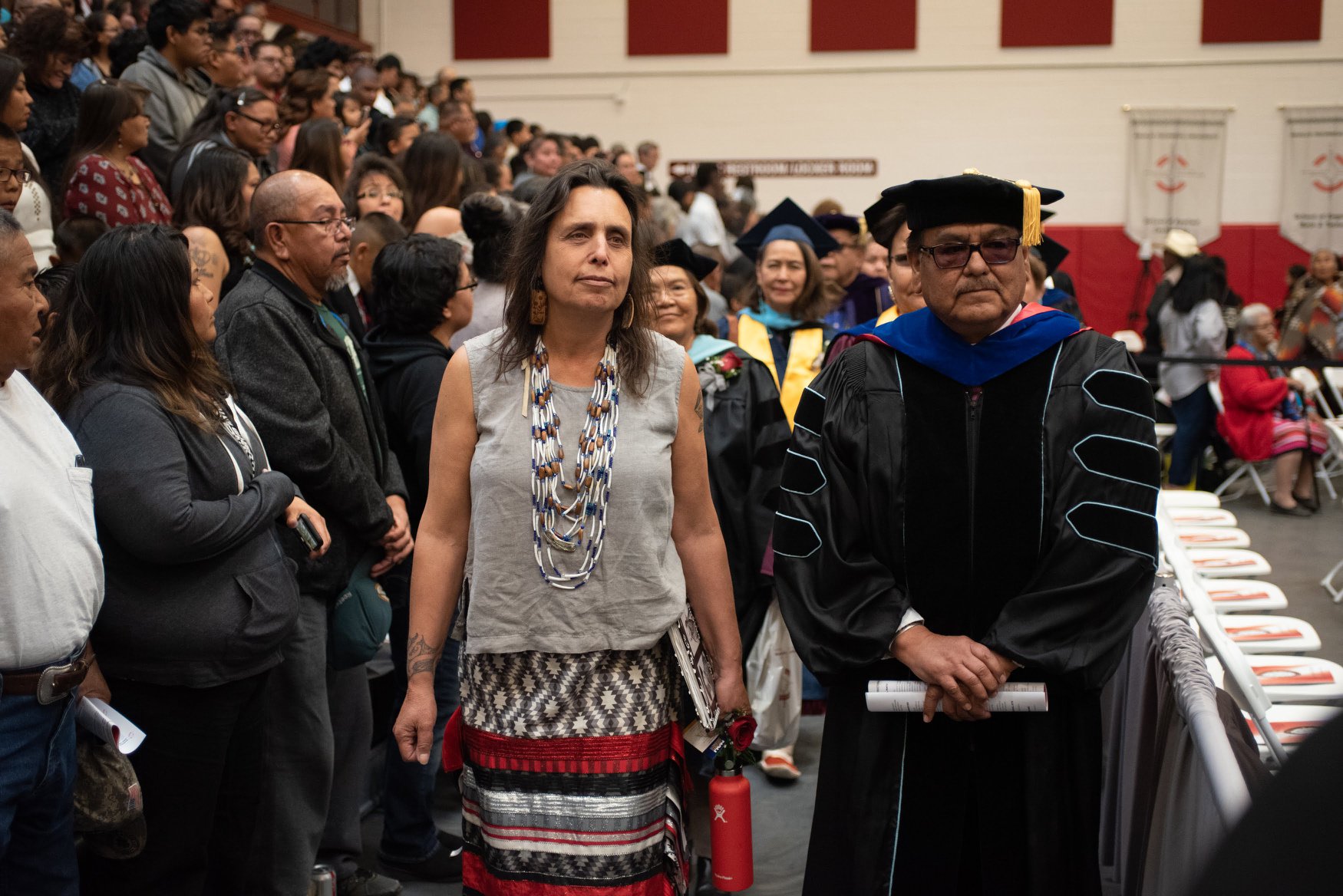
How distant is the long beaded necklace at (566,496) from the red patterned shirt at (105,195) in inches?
95.1

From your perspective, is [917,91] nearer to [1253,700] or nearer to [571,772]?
[1253,700]

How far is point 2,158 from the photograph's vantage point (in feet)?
10.2

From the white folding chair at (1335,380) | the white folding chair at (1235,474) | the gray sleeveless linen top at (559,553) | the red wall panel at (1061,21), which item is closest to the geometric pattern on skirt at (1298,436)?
the white folding chair at (1235,474)

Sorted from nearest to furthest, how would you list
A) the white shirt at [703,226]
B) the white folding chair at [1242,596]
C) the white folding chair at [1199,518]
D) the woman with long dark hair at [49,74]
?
1. the white folding chair at [1242,596]
2. the woman with long dark hair at [49,74]
3. the white folding chair at [1199,518]
4. the white shirt at [703,226]

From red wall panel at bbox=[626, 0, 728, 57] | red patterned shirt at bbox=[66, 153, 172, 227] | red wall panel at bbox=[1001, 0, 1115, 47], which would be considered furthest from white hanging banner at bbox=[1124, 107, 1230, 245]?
red patterned shirt at bbox=[66, 153, 172, 227]

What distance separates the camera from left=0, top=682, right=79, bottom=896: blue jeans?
227 cm

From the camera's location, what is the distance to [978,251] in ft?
7.66

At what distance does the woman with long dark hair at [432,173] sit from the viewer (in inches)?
228

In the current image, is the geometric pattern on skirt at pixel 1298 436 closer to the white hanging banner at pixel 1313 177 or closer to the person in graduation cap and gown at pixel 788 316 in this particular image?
the person in graduation cap and gown at pixel 788 316

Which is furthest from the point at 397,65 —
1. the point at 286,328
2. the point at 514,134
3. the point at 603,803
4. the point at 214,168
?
the point at 603,803

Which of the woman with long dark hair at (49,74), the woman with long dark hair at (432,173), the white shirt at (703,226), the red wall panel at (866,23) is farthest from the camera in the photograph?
the red wall panel at (866,23)

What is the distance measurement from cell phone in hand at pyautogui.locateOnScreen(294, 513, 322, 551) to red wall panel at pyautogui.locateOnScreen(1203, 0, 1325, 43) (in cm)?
1808

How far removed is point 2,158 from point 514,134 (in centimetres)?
1038

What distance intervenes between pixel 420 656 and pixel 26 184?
8.64ft
